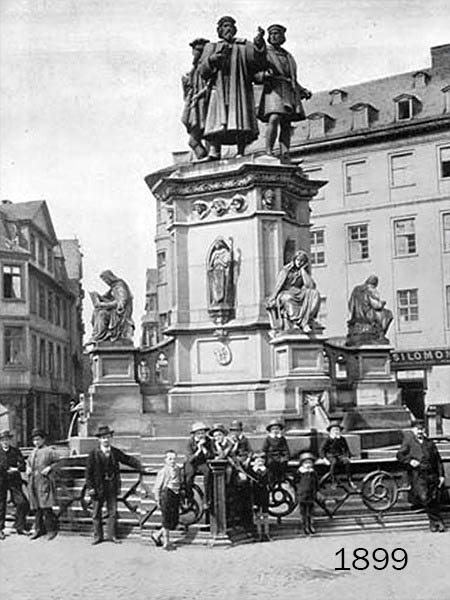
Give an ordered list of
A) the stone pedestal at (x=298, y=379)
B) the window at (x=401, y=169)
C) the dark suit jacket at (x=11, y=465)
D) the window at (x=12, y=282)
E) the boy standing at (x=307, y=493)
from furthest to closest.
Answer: the window at (x=12, y=282) → the window at (x=401, y=169) → the stone pedestal at (x=298, y=379) → the dark suit jacket at (x=11, y=465) → the boy standing at (x=307, y=493)

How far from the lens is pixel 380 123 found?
46.1 meters

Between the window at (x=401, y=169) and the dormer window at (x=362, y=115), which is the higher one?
the dormer window at (x=362, y=115)

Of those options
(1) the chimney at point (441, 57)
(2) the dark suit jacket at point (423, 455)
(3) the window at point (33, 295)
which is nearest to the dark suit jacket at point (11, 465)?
(2) the dark suit jacket at point (423, 455)

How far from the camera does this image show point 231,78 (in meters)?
17.7

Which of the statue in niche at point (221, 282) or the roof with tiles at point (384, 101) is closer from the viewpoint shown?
the statue in niche at point (221, 282)

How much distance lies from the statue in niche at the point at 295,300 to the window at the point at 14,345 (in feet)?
99.3

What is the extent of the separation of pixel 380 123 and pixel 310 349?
104 feet

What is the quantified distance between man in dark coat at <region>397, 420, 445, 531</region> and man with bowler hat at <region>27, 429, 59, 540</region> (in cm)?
440

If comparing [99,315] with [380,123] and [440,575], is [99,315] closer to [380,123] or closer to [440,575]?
[440,575]

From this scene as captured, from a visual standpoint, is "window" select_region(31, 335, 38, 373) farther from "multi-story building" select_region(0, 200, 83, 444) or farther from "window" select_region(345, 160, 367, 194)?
"window" select_region(345, 160, 367, 194)

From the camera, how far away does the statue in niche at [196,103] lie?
18.0 metres

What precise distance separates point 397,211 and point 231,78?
28.3 meters

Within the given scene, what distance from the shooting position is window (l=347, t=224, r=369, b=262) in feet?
151

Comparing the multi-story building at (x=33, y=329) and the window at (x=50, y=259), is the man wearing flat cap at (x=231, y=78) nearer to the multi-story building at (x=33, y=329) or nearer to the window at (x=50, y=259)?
the multi-story building at (x=33, y=329)
